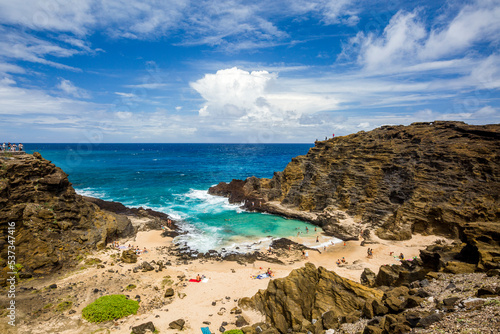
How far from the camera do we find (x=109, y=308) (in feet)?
58.8

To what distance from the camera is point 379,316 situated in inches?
504

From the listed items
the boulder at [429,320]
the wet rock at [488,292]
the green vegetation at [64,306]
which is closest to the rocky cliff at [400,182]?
the wet rock at [488,292]

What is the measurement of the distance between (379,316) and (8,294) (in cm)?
2464

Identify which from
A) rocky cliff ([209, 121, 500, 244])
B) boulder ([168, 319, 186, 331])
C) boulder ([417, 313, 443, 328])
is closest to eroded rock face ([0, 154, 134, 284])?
boulder ([168, 319, 186, 331])

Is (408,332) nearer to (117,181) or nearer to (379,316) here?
(379,316)

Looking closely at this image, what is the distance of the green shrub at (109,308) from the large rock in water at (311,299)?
32.0 feet

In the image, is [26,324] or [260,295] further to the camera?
[260,295]

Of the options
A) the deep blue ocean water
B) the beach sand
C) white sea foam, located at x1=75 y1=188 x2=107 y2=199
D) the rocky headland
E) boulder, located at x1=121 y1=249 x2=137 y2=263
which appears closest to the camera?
the rocky headland

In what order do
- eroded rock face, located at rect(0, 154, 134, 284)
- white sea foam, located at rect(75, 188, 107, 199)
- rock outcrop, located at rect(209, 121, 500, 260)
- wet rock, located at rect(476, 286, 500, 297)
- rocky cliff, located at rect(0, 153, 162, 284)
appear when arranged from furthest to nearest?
white sea foam, located at rect(75, 188, 107, 199) → rock outcrop, located at rect(209, 121, 500, 260) → eroded rock face, located at rect(0, 154, 134, 284) → rocky cliff, located at rect(0, 153, 162, 284) → wet rock, located at rect(476, 286, 500, 297)

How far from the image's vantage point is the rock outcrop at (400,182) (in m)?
30.3

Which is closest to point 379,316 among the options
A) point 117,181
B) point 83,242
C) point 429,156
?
point 83,242

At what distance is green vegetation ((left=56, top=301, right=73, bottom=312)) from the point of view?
57.8ft

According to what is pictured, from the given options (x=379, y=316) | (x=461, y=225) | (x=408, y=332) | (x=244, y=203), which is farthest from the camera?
(x=244, y=203)

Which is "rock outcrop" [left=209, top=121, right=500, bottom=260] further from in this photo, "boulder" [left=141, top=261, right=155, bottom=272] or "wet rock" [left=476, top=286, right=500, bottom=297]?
"boulder" [left=141, top=261, right=155, bottom=272]
